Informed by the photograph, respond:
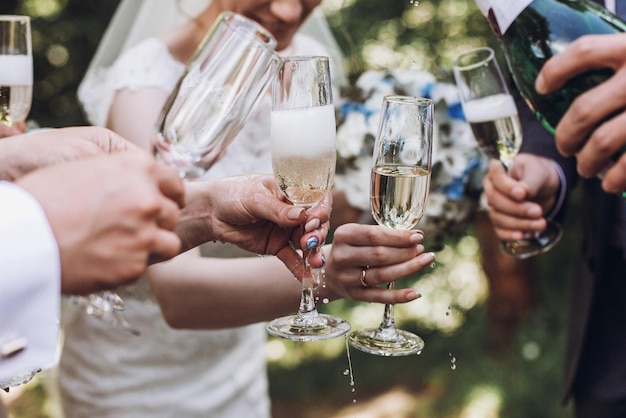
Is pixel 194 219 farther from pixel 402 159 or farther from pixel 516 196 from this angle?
pixel 516 196

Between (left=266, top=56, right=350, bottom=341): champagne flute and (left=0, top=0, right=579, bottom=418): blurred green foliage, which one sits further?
(left=0, top=0, right=579, bottom=418): blurred green foliage

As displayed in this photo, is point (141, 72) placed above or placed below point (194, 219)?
above

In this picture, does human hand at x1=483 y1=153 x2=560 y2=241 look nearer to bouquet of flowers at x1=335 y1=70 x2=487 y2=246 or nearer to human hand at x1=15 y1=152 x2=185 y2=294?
bouquet of flowers at x1=335 y1=70 x2=487 y2=246

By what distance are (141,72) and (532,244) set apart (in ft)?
4.97

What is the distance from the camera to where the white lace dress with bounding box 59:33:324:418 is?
2.77m

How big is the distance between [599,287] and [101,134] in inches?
75.9

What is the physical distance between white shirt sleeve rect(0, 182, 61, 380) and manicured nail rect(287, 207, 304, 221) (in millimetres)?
593

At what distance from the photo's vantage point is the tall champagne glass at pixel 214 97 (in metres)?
1.29

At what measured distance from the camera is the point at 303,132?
5.14ft

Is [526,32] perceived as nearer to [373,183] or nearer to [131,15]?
[373,183]

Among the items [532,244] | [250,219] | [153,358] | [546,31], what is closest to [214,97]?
[250,219]

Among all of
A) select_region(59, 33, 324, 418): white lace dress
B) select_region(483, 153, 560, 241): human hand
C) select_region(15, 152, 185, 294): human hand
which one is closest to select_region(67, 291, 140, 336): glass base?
select_region(15, 152, 185, 294): human hand

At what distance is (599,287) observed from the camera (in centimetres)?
262

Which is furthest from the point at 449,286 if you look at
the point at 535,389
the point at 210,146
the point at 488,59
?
the point at 210,146
